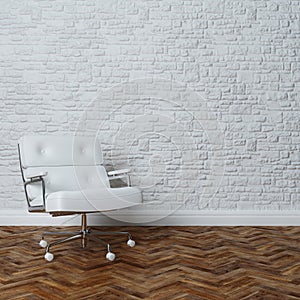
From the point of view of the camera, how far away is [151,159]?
443 centimetres

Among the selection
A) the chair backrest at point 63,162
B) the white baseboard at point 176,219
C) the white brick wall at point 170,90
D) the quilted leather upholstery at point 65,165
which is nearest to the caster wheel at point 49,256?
the quilted leather upholstery at point 65,165

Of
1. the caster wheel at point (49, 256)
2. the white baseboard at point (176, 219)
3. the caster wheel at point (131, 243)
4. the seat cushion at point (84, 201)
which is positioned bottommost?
the white baseboard at point (176, 219)

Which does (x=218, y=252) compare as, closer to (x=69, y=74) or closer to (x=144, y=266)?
(x=144, y=266)

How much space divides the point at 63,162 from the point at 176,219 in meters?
1.31

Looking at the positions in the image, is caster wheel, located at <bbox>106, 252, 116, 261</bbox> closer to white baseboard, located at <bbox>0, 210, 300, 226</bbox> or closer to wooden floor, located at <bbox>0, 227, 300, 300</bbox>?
wooden floor, located at <bbox>0, 227, 300, 300</bbox>

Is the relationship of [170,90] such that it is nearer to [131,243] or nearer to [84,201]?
[131,243]

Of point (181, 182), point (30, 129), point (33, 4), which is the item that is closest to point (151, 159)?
point (181, 182)

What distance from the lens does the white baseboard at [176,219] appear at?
4.35m

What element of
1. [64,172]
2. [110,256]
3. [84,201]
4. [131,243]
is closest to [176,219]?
[131,243]

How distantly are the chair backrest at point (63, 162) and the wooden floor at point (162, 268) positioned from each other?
0.49 metres

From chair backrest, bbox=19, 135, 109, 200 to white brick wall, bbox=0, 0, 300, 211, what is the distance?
573 millimetres

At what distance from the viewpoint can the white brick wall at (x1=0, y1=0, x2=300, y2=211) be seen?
14.5ft

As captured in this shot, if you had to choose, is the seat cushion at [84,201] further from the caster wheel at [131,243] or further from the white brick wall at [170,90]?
the white brick wall at [170,90]

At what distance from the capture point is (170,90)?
4434 millimetres
